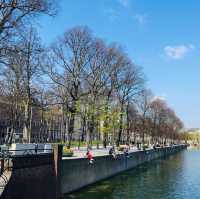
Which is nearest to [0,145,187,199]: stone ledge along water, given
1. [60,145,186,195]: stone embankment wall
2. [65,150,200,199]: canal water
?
[60,145,186,195]: stone embankment wall

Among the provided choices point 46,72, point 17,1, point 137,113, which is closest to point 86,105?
point 46,72

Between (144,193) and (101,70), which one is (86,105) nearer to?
(101,70)

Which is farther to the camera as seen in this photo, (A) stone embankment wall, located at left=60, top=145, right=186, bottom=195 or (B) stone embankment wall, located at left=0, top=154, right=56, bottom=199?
(A) stone embankment wall, located at left=60, top=145, right=186, bottom=195

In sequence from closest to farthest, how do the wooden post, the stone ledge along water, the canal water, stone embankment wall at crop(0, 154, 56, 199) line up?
stone embankment wall at crop(0, 154, 56, 199) < the stone ledge along water < the wooden post < the canal water

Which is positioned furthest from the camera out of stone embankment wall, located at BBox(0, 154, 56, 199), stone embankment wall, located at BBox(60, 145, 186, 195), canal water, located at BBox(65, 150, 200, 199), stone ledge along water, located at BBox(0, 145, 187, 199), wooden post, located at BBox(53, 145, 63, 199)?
canal water, located at BBox(65, 150, 200, 199)

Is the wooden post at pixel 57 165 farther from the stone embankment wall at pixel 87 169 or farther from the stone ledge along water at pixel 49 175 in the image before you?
the stone embankment wall at pixel 87 169

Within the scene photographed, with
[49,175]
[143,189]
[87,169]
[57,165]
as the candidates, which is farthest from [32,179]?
[143,189]

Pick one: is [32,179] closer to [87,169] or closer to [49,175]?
[49,175]

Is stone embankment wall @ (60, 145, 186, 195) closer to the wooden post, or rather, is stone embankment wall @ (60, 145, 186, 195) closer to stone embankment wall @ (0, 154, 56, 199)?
the wooden post

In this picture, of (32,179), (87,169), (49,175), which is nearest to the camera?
(32,179)

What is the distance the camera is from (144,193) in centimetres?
3653

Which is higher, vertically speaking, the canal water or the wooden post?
the wooden post

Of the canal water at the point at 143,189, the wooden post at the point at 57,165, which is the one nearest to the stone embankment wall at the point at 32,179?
the wooden post at the point at 57,165

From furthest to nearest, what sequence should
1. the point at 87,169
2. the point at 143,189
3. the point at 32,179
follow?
the point at 143,189
the point at 87,169
the point at 32,179
